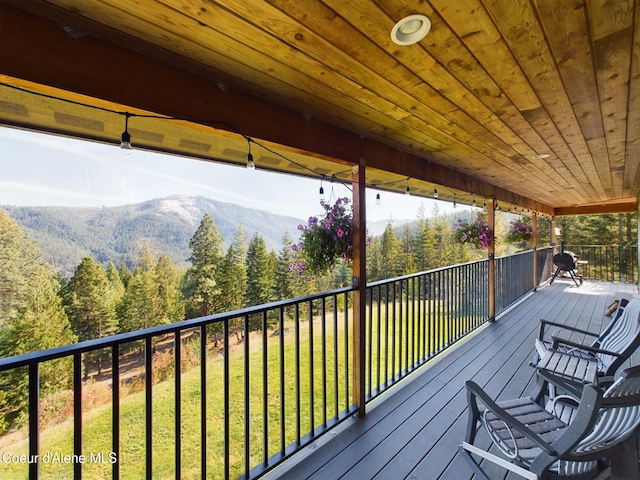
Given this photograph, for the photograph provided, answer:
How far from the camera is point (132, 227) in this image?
1257cm

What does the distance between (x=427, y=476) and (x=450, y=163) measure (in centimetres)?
314

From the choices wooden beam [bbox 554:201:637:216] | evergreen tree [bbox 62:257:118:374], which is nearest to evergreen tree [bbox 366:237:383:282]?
wooden beam [bbox 554:201:637:216]

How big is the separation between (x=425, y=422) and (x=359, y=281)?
Result: 1.18 m

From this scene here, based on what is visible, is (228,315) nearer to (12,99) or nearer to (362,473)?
(362,473)

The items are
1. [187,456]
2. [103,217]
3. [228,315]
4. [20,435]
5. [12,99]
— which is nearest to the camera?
[12,99]

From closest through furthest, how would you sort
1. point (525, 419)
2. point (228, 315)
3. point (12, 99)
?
point (12, 99), point (228, 315), point (525, 419)

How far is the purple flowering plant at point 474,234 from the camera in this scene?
4438 millimetres

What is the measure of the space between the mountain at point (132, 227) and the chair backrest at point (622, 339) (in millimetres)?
4696

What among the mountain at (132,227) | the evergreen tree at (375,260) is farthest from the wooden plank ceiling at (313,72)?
the evergreen tree at (375,260)

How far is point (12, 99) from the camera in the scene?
1.35 meters

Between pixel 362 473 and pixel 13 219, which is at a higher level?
pixel 13 219

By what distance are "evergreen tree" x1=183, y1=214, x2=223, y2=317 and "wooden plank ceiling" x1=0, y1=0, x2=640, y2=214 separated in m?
13.5

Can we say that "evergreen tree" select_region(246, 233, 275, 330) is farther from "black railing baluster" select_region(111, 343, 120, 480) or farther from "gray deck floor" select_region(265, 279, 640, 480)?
"black railing baluster" select_region(111, 343, 120, 480)

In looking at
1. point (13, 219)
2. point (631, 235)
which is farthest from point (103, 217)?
point (631, 235)
